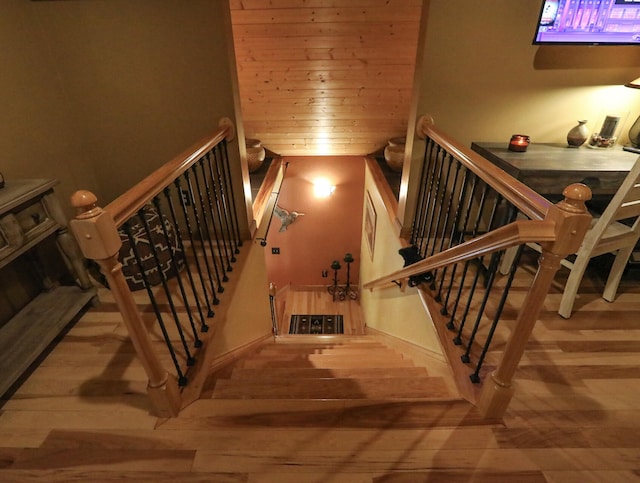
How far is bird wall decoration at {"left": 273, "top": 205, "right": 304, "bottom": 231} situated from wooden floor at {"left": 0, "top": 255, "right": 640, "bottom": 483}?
11.9 ft

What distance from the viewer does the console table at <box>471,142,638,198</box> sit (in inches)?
77.7

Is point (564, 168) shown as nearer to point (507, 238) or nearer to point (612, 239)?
point (612, 239)

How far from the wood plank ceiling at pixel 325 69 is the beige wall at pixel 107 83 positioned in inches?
37.6

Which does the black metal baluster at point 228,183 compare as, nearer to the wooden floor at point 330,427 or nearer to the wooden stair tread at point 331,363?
the wooden stair tread at point 331,363

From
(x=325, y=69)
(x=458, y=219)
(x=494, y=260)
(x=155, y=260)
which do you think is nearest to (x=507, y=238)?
(x=494, y=260)

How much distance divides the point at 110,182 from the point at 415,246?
2401mm

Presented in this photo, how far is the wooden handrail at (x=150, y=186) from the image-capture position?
42.1 inches

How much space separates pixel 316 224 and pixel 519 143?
362 centimetres

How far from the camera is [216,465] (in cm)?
124

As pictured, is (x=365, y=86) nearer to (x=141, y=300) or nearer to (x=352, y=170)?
(x=352, y=170)

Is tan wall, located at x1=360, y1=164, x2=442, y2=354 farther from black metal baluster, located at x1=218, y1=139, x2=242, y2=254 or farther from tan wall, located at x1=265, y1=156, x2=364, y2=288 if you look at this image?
black metal baluster, located at x1=218, y1=139, x2=242, y2=254

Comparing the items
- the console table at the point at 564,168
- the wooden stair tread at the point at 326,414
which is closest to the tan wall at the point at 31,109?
the wooden stair tread at the point at 326,414

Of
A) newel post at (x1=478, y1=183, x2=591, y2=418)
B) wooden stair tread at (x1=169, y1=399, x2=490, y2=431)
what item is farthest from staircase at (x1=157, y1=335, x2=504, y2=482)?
newel post at (x1=478, y1=183, x2=591, y2=418)

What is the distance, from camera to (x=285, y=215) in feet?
17.4
